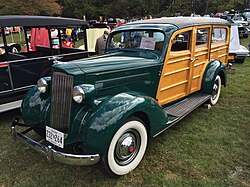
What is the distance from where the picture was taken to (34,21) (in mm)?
4520

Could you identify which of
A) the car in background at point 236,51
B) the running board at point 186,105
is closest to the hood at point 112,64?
the running board at point 186,105

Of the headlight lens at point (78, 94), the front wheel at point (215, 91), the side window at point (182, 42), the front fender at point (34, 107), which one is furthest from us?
the front wheel at point (215, 91)

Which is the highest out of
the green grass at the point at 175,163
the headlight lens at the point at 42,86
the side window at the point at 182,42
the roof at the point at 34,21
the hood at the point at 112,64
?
the roof at the point at 34,21

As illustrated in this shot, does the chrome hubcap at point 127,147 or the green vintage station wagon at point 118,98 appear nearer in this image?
the green vintage station wagon at point 118,98

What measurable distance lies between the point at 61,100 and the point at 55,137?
0.41 metres

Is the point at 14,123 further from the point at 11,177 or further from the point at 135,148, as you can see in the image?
the point at 135,148

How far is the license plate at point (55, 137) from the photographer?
2494 mm

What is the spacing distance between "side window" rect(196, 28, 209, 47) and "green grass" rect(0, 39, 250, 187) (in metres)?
1.46

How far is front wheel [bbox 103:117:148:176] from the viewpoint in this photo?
2.56 m

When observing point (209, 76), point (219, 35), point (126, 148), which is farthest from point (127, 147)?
point (219, 35)

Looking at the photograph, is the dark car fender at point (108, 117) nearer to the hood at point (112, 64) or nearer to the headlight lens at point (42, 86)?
the hood at point (112, 64)

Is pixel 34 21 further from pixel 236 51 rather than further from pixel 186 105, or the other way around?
pixel 236 51

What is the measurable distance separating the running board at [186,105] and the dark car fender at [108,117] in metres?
0.97

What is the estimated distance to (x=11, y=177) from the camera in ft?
9.13
